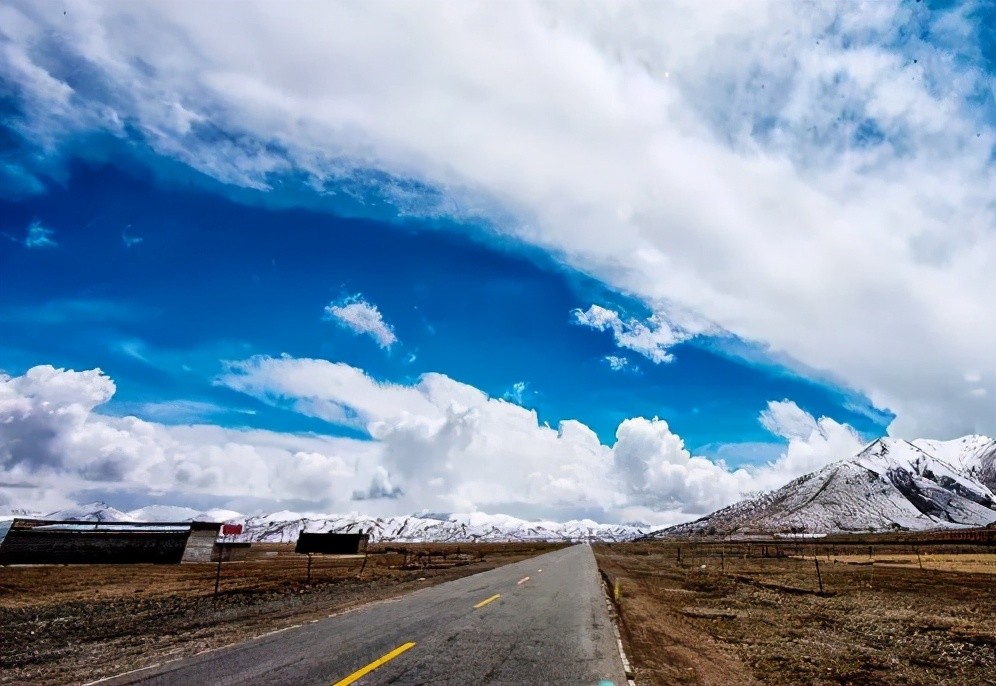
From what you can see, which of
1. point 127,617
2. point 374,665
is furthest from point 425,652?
point 127,617

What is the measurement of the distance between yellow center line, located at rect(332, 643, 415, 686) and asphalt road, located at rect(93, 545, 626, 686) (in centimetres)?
4

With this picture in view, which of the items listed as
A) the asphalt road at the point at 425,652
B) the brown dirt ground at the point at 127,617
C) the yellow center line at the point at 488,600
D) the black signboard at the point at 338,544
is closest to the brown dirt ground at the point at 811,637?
the asphalt road at the point at 425,652

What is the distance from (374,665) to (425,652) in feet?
4.92

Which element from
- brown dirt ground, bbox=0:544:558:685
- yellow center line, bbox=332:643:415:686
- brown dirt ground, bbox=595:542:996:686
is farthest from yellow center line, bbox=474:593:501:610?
yellow center line, bbox=332:643:415:686

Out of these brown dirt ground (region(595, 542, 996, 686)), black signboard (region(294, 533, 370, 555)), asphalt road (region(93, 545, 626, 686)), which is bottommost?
black signboard (region(294, 533, 370, 555))

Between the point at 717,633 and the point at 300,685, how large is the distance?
1280cm

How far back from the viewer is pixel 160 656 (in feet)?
32.9

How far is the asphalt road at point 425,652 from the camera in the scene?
28.1 ft

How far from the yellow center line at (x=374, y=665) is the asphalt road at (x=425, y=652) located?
0.04m

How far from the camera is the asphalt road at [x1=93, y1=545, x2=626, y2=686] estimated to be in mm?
8555

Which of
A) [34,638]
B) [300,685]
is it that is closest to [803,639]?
[300,685]

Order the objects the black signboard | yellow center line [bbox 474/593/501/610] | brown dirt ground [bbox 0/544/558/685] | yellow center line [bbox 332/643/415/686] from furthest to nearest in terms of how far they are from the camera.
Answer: the black signboard
yellow center line [bbox 474/593/501/610]
brown dirt ground [bbox 0/544/558/685]
yellow center line [bbox 332/643/415/686]

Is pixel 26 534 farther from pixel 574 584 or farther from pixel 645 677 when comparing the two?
pixel 645 677

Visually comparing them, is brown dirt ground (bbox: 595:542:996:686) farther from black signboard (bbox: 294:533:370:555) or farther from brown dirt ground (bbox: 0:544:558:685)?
black signboard (bbox: 294:533:370:555)
